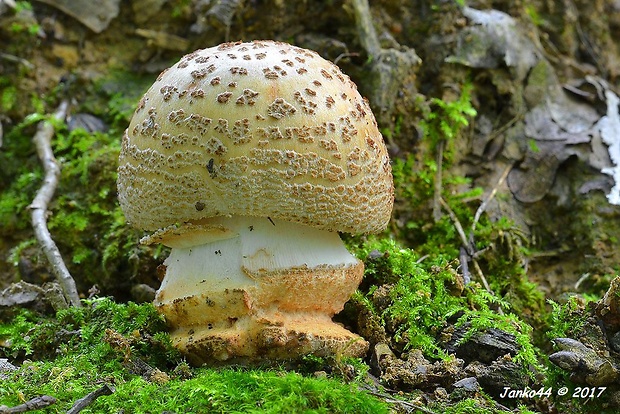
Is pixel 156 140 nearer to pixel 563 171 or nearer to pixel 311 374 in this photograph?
pixel 311 374

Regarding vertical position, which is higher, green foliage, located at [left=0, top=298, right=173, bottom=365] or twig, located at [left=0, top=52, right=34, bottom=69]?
twig, located at [left=0, top=52, right=34, bottom=69]

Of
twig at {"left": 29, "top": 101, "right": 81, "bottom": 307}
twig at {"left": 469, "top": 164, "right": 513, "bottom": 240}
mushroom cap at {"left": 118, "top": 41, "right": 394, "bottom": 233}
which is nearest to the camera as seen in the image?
mushroom cap at {"left": 118, "top": 41, "right": 394, "bottom": 233}

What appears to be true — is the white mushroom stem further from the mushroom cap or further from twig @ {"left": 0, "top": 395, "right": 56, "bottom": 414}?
twig @ {"left": 0, "top": 395, "right": 56, "bottom": 414}

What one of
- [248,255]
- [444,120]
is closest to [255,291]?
[248,255]

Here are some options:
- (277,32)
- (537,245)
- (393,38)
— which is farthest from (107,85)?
(537,245)

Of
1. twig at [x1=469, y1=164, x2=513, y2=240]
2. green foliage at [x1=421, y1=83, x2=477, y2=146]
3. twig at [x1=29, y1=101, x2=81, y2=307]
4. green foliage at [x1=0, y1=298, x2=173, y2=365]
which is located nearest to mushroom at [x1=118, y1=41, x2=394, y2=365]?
green foliage at [x1=0, y1=298, x2=173, y2=365]

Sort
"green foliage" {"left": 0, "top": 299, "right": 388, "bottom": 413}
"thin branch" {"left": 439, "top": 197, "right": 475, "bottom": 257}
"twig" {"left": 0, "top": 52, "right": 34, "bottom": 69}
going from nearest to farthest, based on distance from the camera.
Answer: "green foliage" {"left": 0, "top": 299, "right": 388, "bottom": 413}, "thin branch" {"left": 439, "top": 197, "right": 475, "bottom": 257}, "twig" {"left": 0, "top": 52, "right": 34, "bottom": 69}

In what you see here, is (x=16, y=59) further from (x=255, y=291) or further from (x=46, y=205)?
(x=255, y=291)
